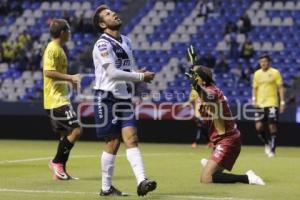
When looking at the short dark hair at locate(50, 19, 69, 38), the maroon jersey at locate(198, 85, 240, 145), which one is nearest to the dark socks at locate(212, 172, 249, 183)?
the maroon jersey at locate(198, 85, 240, 145)

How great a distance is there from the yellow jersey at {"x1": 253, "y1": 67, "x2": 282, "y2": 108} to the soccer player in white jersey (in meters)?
9.35

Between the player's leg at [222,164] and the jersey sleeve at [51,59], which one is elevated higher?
the jersey sleeve at [51,59]

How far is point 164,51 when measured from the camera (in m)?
30.5

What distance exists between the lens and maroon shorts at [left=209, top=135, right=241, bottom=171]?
11.3 meters

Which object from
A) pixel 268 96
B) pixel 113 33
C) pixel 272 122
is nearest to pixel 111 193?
pixel 113 33

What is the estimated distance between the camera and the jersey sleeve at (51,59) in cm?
1173

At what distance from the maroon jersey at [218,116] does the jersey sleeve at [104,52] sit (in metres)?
2.13

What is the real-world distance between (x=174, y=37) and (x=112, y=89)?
21.6 meters

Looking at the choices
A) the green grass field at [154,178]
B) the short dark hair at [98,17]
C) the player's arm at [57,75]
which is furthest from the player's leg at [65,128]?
the short dark hair at [98,17]

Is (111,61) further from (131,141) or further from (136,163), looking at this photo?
(136,163)

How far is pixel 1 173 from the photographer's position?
1260cm

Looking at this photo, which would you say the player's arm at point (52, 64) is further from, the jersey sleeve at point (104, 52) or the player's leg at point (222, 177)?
the player's leg at point (222, 177)

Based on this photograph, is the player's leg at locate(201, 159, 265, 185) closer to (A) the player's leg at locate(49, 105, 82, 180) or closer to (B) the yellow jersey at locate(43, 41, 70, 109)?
(A) the player's leg at locate(49, 105, 82, 180)

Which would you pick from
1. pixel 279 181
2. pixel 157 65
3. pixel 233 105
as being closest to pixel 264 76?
pixel 233 105
